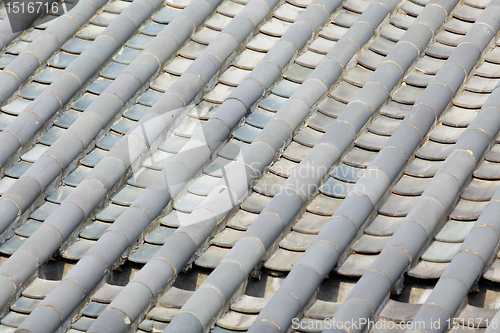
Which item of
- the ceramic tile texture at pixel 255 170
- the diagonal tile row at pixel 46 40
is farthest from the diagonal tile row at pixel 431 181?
the diagonal tile row at pixel 46 40

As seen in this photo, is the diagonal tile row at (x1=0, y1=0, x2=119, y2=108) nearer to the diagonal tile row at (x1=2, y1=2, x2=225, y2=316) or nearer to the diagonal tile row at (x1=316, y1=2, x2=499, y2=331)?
the diagonal tile row at (x1=2, y1=2, x2=225, y2=316)

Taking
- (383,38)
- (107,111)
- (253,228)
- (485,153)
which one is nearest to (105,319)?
(253,228)

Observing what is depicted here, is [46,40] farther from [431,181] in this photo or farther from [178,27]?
[431,181]

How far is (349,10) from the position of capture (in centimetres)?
723

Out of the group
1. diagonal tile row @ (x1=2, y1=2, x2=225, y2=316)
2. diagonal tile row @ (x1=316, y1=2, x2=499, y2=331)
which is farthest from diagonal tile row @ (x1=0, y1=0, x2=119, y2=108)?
diagonal tile row @ (x1=316, y1=2, x2=499, y2=331)

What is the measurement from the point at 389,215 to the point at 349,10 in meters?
2.97

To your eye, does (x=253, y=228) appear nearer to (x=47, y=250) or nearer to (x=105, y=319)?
(x=105, y=319)

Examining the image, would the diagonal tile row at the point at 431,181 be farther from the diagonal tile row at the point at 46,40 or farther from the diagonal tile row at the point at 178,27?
the diagonal tile row at the point at 46,40

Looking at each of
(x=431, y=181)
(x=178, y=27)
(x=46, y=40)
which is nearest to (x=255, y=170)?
(x=431, y=181)

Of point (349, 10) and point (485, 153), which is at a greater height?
point (349, 10)

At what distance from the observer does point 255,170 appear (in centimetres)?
588

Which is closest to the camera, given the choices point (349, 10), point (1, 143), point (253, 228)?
point (253, 228)

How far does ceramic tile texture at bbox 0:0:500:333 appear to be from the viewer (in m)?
4.99

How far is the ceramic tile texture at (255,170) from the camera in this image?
4.99m
